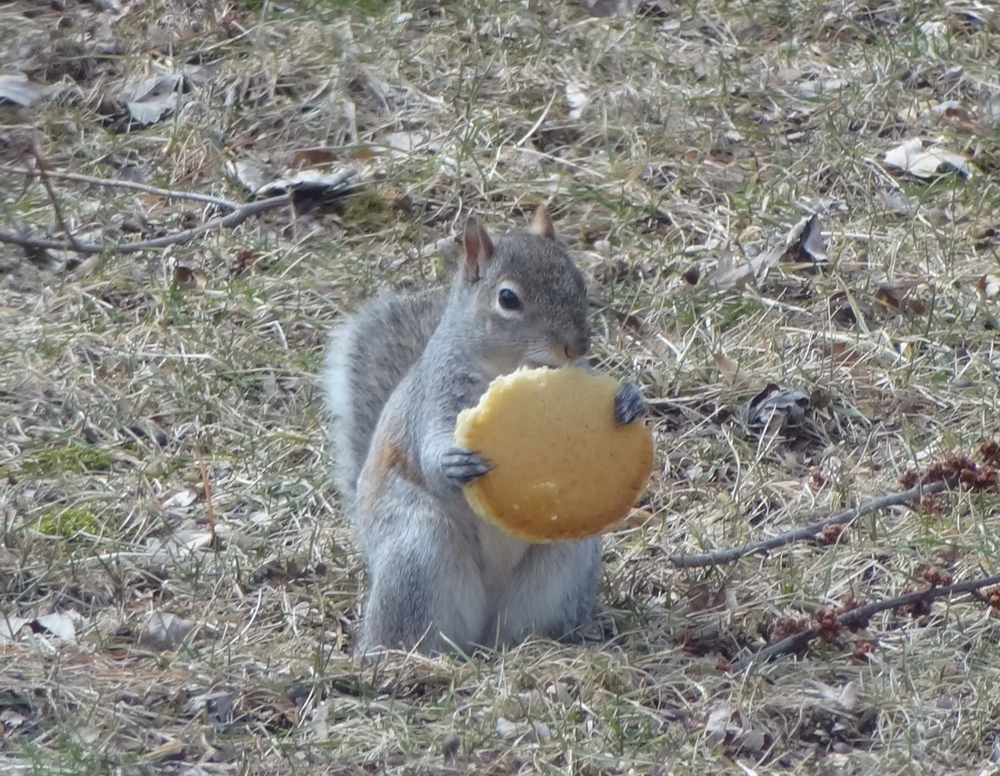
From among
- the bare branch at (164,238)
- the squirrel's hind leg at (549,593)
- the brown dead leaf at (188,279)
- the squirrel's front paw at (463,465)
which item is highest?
the squirrel's front paw at (463,465)

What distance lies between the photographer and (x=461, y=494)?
114 inches

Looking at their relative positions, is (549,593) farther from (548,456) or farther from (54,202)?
(54,202)

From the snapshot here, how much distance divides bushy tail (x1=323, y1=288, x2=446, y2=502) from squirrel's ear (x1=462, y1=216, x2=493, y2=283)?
0.33 m

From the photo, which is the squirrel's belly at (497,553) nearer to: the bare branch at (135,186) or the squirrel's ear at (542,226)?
the squirrel's ear at (542,226)

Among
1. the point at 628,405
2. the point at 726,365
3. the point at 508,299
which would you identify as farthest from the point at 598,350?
the point at 628,405

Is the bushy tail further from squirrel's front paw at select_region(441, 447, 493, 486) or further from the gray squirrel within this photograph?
squirrel's front paw at select_region(441, 447, 493, 486)

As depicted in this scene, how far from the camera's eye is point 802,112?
4895mm

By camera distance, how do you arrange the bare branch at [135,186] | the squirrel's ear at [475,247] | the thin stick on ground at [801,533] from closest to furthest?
the squirrel's ear at [475,247] → the thin stick on ground at [801,533] → the bare branch at [135,186]

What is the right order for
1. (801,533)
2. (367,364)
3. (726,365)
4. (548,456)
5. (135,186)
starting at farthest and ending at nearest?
(135,186) < (726,365) < (367,364) < (801,533) < (548,456)

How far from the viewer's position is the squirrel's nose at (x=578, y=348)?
9.46 ft

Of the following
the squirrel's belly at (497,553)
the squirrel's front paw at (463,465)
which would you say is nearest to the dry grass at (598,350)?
the squirrel's belly at (497,553)

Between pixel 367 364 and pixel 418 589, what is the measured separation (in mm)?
680

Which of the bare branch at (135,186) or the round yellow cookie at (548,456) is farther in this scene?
the bare branch at (135,186)

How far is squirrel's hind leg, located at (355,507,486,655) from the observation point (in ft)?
9.40
